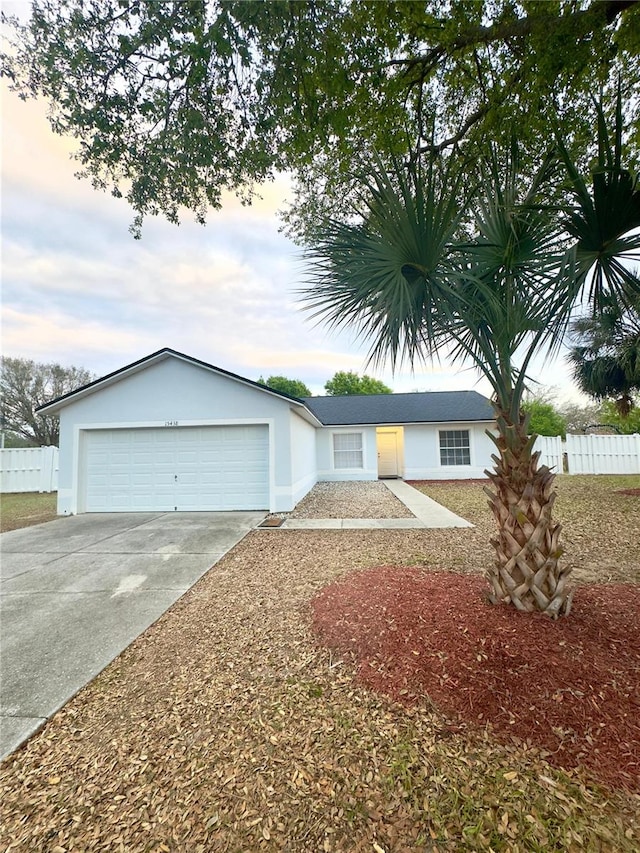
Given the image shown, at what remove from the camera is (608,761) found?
1849mm

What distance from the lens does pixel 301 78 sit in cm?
410

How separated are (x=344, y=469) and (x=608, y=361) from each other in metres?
10.1

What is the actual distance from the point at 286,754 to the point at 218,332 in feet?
56.0

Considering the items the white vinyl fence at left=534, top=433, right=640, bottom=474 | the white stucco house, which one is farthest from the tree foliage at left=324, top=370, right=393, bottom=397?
the white stucco house

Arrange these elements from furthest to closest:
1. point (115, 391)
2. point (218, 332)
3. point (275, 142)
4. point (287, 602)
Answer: point (218, 332), point (115, 391), point (275, 142), point (287, 602)

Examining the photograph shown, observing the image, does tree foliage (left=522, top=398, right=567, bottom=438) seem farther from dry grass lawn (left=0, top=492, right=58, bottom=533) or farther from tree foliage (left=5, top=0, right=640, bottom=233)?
dry grass lawn (left=0, top=492, right=58, bottom=533)

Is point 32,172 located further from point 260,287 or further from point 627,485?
point 627,485

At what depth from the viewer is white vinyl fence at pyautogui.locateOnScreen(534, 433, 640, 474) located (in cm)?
1446

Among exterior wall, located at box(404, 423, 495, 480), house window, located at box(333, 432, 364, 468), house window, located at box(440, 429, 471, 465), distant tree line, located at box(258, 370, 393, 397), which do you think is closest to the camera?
exterior wall, located at box(404, 423, 495, 480)

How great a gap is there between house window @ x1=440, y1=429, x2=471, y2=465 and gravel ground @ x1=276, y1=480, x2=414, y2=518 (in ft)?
10.8

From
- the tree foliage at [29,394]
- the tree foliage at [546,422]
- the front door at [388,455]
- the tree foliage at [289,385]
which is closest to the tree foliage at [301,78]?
the front door at [388,455]

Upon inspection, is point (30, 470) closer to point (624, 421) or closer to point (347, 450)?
point (347, 450)

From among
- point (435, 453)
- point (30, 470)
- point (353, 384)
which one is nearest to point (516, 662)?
point (435, 453)

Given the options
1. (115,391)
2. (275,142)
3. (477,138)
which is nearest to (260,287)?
(115,391)
